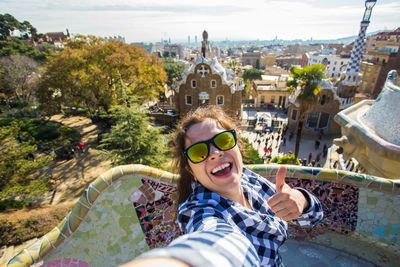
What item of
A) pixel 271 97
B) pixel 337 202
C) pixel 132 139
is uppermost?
pixel 337 202

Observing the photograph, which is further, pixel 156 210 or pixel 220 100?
pixel 220 100

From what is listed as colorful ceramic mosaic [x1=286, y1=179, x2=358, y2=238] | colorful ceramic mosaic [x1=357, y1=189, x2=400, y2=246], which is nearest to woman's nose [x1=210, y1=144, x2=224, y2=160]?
colorful ceramic mosaic [x1=286, y1=179, x2=358, y2=238]

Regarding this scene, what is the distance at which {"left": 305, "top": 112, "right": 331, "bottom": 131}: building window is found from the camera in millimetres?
22531

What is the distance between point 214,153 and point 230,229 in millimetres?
812

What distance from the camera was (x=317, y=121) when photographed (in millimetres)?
22844

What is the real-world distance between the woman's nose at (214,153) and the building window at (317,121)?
77.7 ft

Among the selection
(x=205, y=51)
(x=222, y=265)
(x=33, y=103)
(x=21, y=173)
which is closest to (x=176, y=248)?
(x=222, y=265)

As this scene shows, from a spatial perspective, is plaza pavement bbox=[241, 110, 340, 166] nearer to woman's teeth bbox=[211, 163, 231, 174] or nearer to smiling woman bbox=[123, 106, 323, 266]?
smiling woman bbox=[123, 106, 323, 266]

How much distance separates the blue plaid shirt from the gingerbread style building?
1981cm

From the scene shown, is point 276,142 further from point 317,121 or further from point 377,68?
point 377,68

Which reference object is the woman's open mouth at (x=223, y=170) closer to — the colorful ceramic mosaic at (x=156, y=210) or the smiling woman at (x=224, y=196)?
the smiling woman at (x=224, y=196)

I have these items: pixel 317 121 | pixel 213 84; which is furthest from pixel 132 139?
pixel 317 121

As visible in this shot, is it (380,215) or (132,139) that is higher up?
(380,215)

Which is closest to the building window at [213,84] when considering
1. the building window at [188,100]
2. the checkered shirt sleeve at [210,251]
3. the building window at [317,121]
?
the building window at [188,100]
